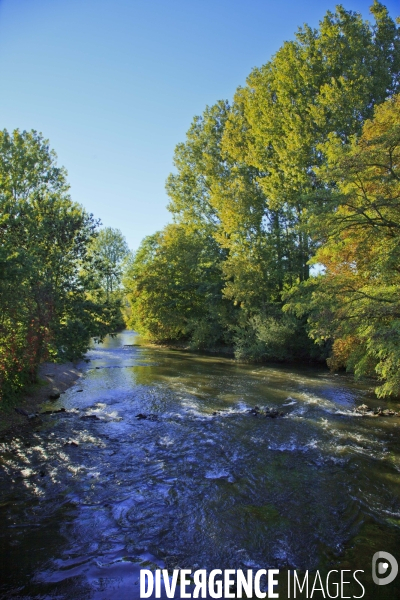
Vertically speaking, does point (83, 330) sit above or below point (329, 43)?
below

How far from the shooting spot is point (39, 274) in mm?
14055

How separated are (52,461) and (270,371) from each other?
16.4 meters

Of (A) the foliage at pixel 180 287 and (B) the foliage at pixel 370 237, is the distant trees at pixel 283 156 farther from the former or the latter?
(B) the foliage at pixel 370 237

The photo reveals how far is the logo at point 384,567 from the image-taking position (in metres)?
5.23

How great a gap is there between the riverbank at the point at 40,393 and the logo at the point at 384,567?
10.3 m

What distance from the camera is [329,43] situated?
971 inches

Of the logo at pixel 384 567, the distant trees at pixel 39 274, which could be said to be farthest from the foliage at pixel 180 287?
the logo at pixel 384 567

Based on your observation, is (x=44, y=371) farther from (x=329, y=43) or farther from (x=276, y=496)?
(x=329, y=43)

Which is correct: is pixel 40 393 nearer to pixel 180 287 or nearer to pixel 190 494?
pixel 190 494

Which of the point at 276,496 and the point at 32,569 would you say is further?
the point at 276,496

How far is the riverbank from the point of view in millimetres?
11950

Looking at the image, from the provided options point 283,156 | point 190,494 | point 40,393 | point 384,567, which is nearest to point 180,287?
point 283,156

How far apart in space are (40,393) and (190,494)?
10.8 m

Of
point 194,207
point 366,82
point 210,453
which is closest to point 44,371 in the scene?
point 210,453
